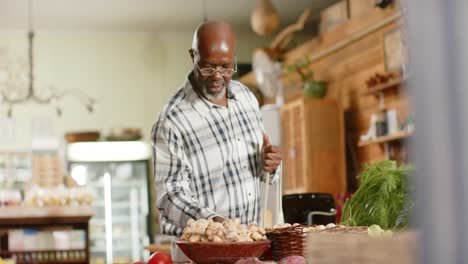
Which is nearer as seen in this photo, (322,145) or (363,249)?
(363,249)

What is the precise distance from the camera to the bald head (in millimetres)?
2773

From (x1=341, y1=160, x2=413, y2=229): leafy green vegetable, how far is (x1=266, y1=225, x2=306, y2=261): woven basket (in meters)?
0.24

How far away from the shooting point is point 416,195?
63cm

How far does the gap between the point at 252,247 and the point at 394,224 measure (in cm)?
46

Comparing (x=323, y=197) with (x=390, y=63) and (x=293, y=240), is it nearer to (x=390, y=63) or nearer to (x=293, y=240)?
(x=293, y=240)

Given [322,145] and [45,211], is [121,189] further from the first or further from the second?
[45,211]

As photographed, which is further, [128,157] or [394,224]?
[128,157]

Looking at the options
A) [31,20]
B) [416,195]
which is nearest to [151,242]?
[31,20]

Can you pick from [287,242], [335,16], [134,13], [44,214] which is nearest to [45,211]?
[44,214]

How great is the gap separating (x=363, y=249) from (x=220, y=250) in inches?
48.8

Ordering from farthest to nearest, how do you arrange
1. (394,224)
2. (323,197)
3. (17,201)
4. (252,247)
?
(17,201), (323,197), (394,224), (252,247)

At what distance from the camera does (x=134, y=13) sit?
436 inches

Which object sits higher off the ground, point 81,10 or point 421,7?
point 81,10

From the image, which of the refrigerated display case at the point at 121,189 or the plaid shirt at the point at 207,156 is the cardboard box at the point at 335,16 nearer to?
the refrigerated display case at the point at 121,189
